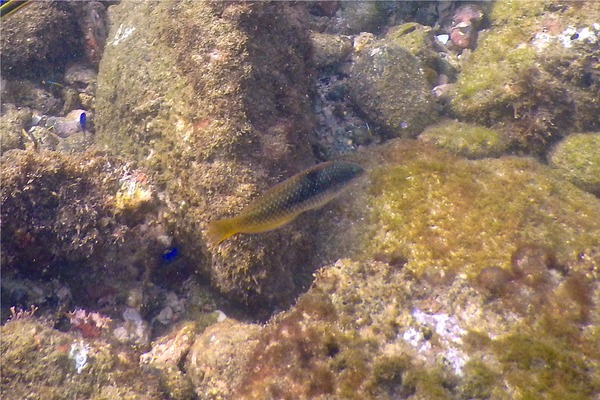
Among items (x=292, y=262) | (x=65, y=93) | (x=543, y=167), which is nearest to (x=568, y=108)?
(x=543, y=167)

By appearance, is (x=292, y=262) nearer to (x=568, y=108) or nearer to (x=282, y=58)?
(x=282, y=58)

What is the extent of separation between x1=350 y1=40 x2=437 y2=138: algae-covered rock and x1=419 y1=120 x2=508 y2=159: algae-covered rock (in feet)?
0.95

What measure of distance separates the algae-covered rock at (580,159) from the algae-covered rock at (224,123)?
3.06m

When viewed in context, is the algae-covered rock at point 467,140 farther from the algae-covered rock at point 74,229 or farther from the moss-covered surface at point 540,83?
the algae-covered rock at point 74,229

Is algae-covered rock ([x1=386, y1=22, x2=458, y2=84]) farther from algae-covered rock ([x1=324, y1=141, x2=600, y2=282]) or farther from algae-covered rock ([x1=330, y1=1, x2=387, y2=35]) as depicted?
algae-covered rock ([x1=324, y1=141, x2=600, y2=282])

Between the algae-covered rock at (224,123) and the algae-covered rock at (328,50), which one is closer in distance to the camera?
the algae-covered rock at (224,123)

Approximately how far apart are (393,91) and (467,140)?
3.79 ft

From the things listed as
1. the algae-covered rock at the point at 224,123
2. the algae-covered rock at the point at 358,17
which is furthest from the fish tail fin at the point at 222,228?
the algae-covered rock at the point at 358,17

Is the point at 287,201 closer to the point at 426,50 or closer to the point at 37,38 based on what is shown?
the point at 426,50

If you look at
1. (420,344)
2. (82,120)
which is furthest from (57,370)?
(82,120)

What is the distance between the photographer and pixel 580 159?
4.77 meters

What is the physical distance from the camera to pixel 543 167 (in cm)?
450

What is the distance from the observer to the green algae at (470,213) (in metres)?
3.49

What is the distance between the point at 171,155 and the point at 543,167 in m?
4.03
